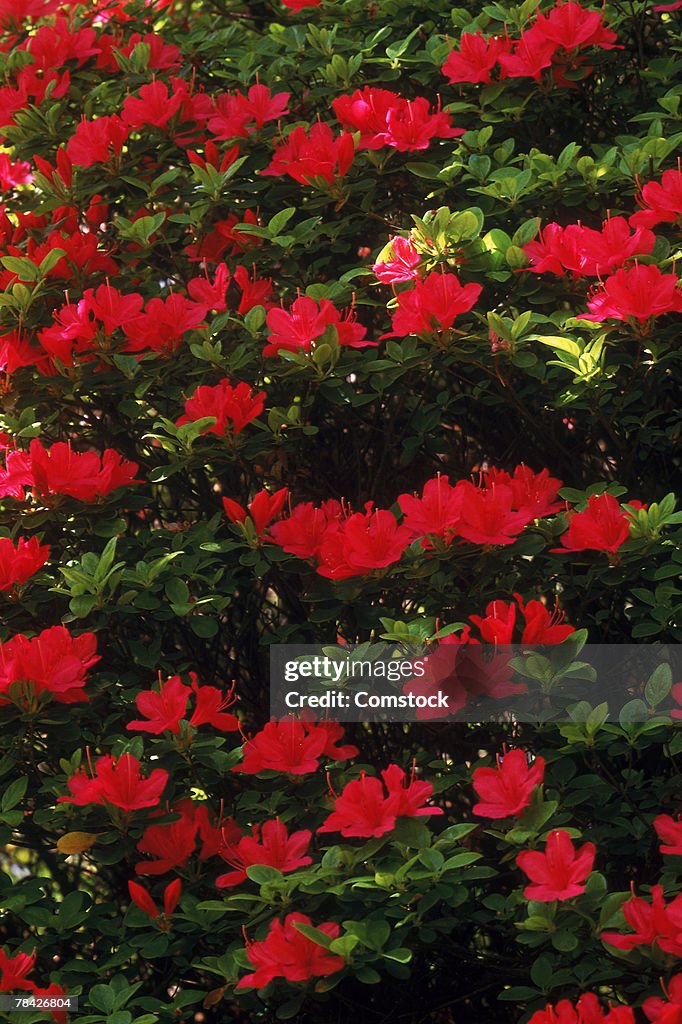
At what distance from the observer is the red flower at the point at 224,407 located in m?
1.83

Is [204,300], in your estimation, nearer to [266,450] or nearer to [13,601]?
[266,450]

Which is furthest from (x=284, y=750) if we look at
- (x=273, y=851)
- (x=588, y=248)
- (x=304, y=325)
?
(x=588, y=248)

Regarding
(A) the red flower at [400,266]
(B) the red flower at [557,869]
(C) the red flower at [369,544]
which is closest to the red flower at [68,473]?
(C) the red flower at [369,544]

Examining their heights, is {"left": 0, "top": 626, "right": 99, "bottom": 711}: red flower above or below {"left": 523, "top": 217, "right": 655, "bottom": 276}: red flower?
below

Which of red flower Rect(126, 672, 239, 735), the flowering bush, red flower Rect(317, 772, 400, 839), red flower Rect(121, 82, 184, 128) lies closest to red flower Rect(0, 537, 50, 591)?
the flowering bush

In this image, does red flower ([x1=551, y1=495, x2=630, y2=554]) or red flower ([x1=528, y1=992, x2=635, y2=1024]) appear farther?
red flower ([x1=551, y1=495, x2=630, y2=554])

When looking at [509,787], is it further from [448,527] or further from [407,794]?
[448,527]

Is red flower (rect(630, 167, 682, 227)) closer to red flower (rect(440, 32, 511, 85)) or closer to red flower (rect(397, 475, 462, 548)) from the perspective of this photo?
red flower (rect(440, 32, 511, 85))

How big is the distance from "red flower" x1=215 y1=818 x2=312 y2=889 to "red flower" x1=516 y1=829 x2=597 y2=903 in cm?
29

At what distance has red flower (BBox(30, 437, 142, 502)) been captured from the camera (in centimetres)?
180

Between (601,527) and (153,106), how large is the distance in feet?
3.57

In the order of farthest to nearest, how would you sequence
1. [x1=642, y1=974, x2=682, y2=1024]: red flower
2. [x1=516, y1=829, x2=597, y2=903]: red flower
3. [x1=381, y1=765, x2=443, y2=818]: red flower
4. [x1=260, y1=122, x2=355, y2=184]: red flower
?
[x1=260, y1=122, x2=355, y2=184]: red flower < [x1=381, y1=765, x2=443, y2=818]: red flower < [x1=516, y1=829, x2=597, y2=903]: red flower < [x1=642, y1=974, x2=682, y2=1024]: red flower

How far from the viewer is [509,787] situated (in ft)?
5.04

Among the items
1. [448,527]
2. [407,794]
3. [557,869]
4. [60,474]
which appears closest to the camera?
[557,869]
